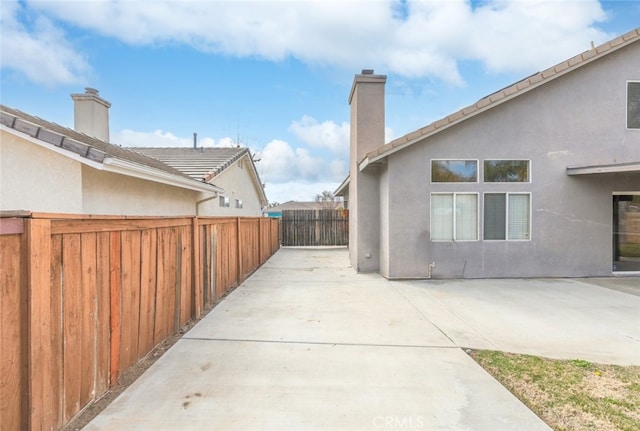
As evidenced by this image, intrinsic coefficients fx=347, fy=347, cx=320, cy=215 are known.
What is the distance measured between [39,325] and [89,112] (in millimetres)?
9540

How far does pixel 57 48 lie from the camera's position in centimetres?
866

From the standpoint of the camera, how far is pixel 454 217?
895cm

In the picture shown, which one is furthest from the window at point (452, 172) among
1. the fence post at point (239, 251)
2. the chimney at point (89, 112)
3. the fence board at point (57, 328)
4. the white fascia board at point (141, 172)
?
the chimney at point (89, 112)

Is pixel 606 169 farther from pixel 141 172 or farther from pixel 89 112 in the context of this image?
pixel 89 112

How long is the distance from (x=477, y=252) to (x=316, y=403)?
23.5 feet

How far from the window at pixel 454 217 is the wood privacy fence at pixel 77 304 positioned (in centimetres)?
632

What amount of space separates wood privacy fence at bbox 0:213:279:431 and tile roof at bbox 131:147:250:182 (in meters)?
6.39

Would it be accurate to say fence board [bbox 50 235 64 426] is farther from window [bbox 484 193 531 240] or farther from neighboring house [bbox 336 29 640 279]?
window [bbox 484 193 531 240]

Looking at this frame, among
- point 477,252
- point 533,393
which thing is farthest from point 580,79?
point 533,393

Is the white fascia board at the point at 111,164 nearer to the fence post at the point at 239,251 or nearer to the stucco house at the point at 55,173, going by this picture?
the stucco house at the point at 55,173

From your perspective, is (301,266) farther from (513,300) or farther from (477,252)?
(513,300)

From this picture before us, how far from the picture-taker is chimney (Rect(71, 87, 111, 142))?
31.9 feet

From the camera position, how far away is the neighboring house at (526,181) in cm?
891

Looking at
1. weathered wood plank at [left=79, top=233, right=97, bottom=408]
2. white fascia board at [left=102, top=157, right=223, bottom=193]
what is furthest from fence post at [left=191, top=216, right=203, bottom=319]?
weathered wood plank at [left=79, top=233, right=97, bottom=408]
